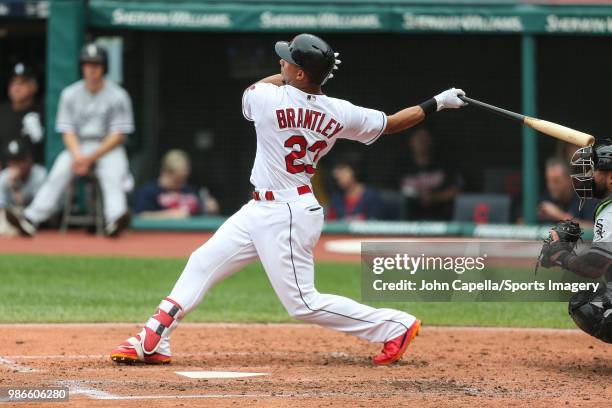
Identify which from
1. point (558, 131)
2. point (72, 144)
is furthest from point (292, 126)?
point (72, 144)

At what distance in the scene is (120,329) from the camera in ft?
26.3

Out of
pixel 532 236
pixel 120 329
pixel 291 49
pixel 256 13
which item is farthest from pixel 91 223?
pixel 291 49

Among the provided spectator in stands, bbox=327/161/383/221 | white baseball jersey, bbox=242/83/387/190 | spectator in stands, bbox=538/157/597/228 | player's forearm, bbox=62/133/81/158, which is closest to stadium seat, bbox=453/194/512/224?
spectator in stands, bbox=327/161/383/221

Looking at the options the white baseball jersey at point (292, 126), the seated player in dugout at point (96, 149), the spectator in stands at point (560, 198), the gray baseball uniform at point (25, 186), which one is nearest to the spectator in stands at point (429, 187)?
the spectator in stands at point (560, 198)

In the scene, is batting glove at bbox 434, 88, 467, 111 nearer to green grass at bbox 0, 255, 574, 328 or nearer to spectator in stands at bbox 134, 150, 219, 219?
green grass at bbox 0, 255, 574, 328

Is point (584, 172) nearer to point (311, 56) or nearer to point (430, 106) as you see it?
point (430, 106)

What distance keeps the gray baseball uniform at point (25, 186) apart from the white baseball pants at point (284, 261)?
6.79 m

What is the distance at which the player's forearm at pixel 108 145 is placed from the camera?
12.3 m

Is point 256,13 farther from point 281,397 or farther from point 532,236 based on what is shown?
point 281,397

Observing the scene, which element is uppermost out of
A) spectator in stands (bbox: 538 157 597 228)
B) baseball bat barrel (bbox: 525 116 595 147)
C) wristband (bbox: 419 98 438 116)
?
wristband (bbox: 419 98 438 116)

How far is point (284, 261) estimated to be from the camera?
6.46 m

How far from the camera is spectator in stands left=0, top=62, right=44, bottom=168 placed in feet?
44.3

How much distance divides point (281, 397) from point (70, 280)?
16.6 feet

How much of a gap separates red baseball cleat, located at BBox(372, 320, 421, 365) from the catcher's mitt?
82cm
